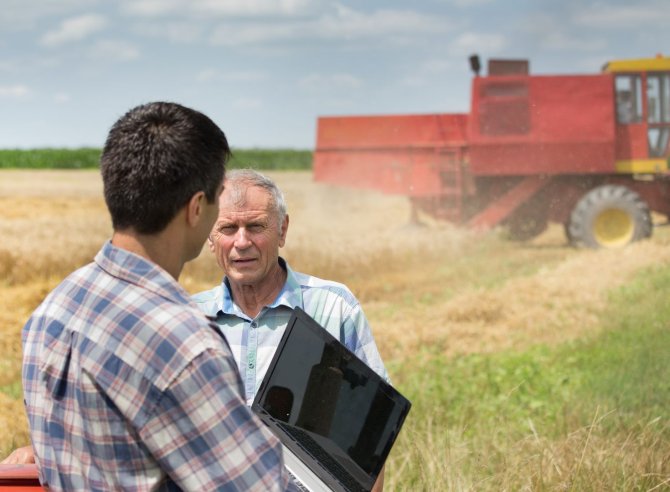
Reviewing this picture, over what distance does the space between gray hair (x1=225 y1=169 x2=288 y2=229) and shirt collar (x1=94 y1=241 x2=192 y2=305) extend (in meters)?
1.29

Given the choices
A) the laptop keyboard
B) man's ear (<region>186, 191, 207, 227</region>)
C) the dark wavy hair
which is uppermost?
the dark wavy hair

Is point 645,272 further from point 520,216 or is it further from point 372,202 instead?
point 372,202

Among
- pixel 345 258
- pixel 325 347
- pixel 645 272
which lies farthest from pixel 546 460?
pixel 345 258

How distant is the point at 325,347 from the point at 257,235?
798 millimetres

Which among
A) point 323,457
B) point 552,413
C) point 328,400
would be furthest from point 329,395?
point 552,413

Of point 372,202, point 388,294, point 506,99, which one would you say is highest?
point 506,99

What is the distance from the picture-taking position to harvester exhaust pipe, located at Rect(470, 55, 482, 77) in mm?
15471

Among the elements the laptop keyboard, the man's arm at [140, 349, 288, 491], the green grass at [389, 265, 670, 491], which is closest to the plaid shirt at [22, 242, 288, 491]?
the man's arm at [140, 349, 288, 491]

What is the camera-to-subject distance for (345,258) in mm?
15586

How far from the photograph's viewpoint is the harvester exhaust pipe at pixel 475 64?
15.5 m

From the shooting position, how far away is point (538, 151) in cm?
1562

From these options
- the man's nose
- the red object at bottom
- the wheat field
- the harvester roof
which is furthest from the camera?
the harvester roof

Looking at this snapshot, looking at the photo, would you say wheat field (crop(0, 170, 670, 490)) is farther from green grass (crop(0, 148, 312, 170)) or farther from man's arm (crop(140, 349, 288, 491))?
man's arm (crop(140, 349, 288, 491))

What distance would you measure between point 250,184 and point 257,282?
280 mm
